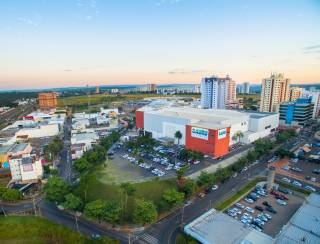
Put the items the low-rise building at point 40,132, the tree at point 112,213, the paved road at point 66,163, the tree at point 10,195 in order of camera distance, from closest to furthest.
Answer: the tree at point 112,213 < the tree at point 10,195 < the paved road at point 66,163 < the low-rise building at point 40,132

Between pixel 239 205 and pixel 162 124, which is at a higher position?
pixel 162 124

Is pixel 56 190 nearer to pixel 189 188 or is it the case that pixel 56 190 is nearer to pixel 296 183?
pixel 189 188

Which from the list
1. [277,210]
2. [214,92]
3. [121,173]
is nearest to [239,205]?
[277,210]

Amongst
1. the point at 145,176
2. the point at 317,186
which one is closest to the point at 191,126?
the point at 145,176

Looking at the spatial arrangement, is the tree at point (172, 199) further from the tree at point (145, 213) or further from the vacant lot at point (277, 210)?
the vacant lot at point (277, 210)

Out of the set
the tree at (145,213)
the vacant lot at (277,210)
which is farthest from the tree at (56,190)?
the vacant lot at (277,210)

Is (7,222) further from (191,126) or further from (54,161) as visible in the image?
(191,126)
